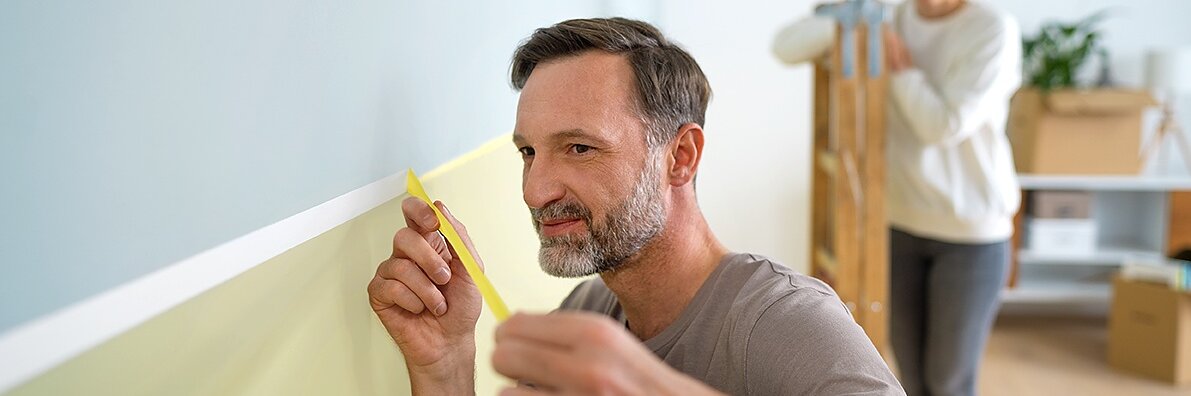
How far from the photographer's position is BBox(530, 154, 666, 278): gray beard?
1223mm

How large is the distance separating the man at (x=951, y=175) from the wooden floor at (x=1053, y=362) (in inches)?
59.1

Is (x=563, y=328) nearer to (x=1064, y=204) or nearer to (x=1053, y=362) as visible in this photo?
(x=1053, y=362)

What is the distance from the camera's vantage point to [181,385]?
2.12ft

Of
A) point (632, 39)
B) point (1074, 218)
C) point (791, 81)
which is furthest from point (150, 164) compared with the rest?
point (1074, 218)

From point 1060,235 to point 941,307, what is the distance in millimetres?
2551

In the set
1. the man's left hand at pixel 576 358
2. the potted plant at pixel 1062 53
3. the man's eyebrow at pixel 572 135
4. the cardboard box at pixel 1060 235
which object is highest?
the potted plant at pixel 1062 53

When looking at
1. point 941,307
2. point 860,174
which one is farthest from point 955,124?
point 941,307

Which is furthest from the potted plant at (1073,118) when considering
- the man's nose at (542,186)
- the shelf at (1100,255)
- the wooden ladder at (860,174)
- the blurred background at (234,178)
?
the man's nose at (542,186)

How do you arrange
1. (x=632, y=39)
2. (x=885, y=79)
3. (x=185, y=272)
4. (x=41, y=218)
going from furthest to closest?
(x=885, y=79) < (x=632, y=39) < (x=185, y=272) < (x=41, y=218)

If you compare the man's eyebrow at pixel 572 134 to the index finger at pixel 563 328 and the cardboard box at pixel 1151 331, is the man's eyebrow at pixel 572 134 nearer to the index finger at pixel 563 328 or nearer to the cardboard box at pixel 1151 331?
the index finger at pixel 563 328

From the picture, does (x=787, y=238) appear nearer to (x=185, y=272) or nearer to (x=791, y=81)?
(x=791, y=81)

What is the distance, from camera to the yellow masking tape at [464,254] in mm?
869

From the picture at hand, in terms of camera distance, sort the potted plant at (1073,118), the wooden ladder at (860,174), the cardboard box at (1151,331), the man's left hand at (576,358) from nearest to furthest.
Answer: the man's left hand at (576,358), the wooden ladder at (860,174), the cardboard box at (1151,331), the potted plant at (1073,118)

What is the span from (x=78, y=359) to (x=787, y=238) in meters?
4.74
